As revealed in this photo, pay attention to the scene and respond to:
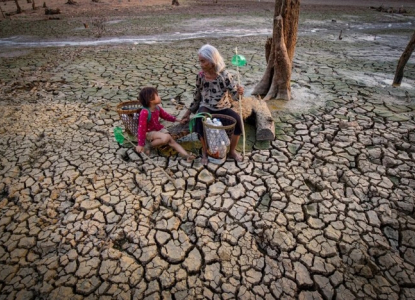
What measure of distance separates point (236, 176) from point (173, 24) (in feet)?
34.1

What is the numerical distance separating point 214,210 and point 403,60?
4964 millimetres

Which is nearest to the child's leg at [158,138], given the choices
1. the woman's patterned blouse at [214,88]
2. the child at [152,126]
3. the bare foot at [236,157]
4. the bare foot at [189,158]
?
the child at [152,126]

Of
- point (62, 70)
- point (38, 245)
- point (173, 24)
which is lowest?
point (38, 245)

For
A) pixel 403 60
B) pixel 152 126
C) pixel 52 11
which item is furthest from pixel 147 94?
pixel 52 11

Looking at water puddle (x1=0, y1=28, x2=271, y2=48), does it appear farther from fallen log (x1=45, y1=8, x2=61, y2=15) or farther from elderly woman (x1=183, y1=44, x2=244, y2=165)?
elderly woman (x1=183, y1=44, x2=244, y2=165)

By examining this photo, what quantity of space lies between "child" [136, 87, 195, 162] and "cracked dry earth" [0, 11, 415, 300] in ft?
0.69

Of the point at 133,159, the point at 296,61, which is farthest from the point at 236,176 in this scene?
the point at 296,61

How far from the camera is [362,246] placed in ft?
7.62

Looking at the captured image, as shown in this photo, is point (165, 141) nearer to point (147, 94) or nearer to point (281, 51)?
point (147, 94)

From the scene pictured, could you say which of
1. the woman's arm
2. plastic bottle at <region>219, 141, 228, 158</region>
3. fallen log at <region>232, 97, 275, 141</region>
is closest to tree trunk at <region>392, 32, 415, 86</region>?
fallen log at <region>232, 97, 275, 141</region>

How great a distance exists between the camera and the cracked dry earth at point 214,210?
2.12m

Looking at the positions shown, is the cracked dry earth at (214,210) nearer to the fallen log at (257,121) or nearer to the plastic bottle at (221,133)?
the fallen log at (257,121)

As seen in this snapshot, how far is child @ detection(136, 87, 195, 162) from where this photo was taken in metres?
3.10

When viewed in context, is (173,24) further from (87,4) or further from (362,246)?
(362,246)
